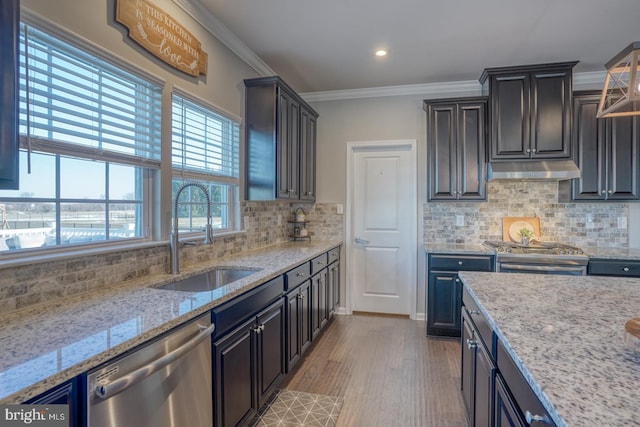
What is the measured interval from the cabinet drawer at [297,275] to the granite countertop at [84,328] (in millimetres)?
508

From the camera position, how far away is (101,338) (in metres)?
1.12

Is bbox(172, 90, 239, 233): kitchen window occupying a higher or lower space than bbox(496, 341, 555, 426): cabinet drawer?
higher

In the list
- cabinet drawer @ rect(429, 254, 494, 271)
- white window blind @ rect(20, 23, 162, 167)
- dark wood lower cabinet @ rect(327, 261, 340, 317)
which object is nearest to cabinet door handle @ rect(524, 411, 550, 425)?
white window blind @ rect(20, 23, 162, 167)

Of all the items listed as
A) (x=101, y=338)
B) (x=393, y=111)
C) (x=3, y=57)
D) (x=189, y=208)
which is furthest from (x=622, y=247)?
(x=3, y=57)

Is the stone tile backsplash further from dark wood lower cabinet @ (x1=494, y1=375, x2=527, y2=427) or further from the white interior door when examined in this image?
dark wood lower cabinet @ (x1=494, y1=375, x2=527, y2=427)

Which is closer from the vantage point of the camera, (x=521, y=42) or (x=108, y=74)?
(x=108, y=74)

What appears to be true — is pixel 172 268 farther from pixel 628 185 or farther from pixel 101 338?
pixel 628 185

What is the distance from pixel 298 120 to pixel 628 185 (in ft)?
10.9

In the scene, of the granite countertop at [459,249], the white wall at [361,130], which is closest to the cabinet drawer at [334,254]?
the white wall at [361,130]

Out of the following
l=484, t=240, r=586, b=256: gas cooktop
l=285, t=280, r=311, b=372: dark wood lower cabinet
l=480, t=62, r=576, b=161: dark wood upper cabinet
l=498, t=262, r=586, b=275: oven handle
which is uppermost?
l=480, t=62, r=576, b=161: dark wood upper cabinet

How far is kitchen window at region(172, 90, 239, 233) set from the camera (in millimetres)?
2361

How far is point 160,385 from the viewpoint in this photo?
129 cm

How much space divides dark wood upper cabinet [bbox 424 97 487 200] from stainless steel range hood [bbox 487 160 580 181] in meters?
0.22

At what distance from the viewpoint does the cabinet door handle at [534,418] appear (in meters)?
0.87
